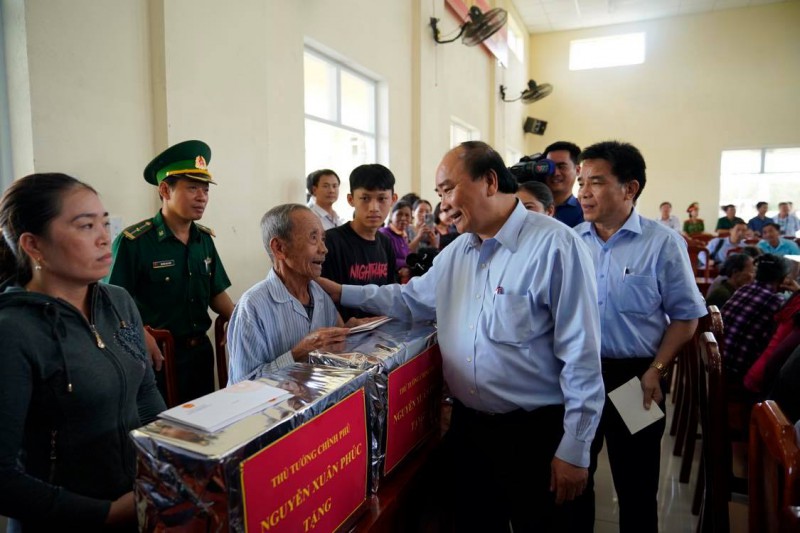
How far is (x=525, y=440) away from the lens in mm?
1168

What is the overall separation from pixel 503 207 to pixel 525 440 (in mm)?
566

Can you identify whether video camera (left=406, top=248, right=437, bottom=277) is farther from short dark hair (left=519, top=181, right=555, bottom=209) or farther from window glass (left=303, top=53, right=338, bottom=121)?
window glass (left=303, top=53, right=338, bottom=121)

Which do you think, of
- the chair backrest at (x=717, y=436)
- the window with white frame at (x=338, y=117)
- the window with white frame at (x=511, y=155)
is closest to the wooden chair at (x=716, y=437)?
the chair backrest at (x=717, y=436)

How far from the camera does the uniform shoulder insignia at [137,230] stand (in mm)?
1853

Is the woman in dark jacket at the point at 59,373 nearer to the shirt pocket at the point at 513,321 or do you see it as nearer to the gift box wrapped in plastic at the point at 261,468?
the gift box wrapped in plastic at the point at 261,468

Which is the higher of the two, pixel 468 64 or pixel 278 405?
pixel 468 64

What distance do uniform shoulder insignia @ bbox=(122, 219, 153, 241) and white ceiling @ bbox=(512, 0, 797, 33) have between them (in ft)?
31.0

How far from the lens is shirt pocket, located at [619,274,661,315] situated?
1.47 m

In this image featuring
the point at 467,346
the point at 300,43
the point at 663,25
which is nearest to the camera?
the point at 467,346

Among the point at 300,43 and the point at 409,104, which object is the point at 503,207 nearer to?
the point at 300,43

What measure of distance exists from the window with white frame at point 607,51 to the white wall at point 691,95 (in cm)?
13

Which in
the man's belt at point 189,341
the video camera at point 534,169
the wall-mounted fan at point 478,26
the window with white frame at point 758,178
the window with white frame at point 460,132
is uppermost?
the wall-mounted fan at point 478,26

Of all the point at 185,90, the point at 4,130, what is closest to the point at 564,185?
the point at 185,90

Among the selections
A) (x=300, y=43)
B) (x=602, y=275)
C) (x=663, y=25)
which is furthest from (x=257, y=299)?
(x=663, y=25)
